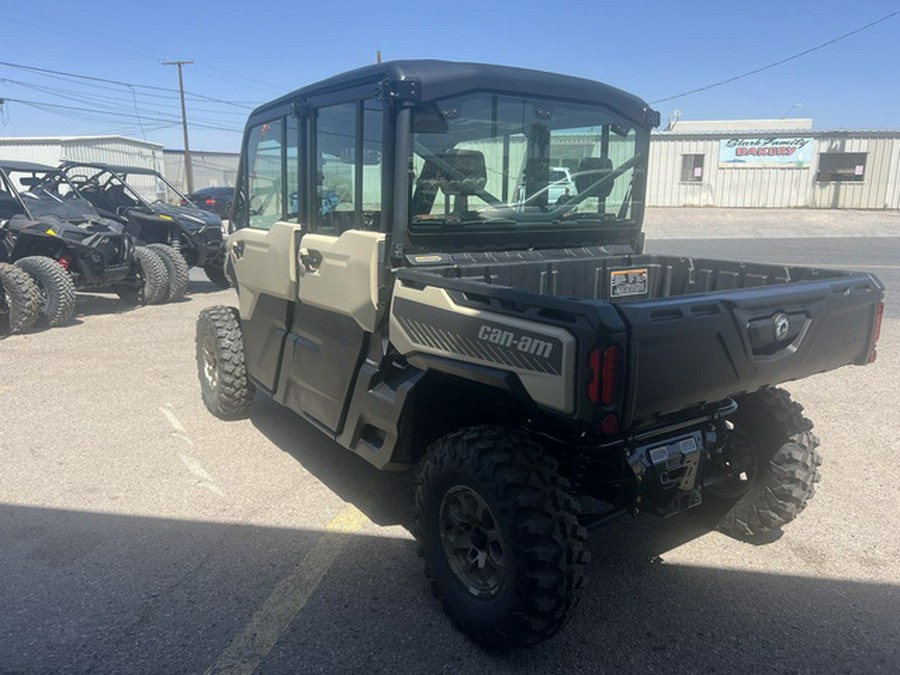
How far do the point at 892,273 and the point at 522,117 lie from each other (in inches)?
525

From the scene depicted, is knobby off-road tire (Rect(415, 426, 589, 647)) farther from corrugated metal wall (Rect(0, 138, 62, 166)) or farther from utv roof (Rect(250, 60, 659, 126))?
corrugated metal wall (Rect(0, 138, 62, 166))

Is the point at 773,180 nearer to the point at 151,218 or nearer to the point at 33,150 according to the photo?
the point at 151,218

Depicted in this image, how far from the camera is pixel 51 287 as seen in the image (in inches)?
359

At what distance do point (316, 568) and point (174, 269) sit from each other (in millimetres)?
8886

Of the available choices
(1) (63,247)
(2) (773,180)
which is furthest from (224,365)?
(2) (773,180)

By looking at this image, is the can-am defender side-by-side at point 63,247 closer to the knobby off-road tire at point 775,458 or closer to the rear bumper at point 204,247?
the rear bumper at point 204,247

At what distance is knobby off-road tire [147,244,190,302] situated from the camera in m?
11.3

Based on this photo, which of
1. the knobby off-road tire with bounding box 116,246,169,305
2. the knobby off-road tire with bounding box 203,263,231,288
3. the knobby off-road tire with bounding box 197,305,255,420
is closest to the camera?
the knobby off-road tire with bounding box 197,305,255,420

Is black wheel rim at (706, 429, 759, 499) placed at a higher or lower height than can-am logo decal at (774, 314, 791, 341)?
lower

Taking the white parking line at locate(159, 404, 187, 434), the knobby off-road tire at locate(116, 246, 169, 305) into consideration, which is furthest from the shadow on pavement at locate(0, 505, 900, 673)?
the knobby off-road tire at locate(116, 246, 169, 305)

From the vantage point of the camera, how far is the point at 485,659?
2.87 m

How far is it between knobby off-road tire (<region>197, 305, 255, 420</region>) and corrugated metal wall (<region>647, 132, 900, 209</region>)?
91.1 feet

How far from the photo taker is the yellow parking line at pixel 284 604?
2846mm

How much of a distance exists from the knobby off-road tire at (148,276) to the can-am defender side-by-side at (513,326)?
260 inches
